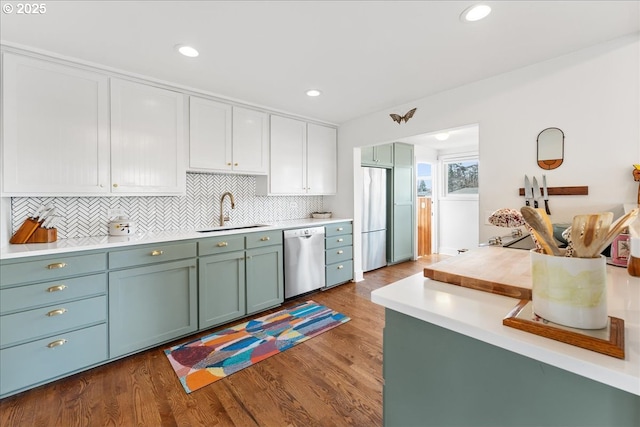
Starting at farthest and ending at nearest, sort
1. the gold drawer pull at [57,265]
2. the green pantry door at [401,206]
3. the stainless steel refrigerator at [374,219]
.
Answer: the green pantry door at [401,206] < the stainless steel refrigerator at [374,219] < the gold drawer pull at [57,265]

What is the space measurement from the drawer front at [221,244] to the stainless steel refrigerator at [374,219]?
2226mm

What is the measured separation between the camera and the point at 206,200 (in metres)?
3.12

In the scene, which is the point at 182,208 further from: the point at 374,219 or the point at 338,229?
the point at 374,219

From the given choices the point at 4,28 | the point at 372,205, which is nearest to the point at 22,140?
the point at 4,28

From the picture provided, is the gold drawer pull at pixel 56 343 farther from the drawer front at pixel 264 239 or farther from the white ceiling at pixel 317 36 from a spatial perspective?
the white ceiling at pixel 317 36

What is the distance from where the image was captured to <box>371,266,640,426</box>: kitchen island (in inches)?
23.1

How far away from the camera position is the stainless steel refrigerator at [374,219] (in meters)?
4.38

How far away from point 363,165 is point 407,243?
1821 mm

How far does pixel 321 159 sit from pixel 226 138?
1420mm

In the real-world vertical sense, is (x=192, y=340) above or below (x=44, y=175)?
below

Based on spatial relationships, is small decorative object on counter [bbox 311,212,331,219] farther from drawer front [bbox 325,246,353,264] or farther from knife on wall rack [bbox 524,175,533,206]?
knife on wall rack [bbox 524,175,533,206]

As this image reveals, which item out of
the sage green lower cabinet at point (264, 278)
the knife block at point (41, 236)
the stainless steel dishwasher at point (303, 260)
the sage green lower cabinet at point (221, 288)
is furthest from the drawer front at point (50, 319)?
the stainless steel dishwasher at point (303, 260)

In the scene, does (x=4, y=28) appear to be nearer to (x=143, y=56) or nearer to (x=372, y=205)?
(x=143, y=56)

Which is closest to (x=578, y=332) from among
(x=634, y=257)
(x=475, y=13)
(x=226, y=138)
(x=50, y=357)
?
(x=634, y=257)
